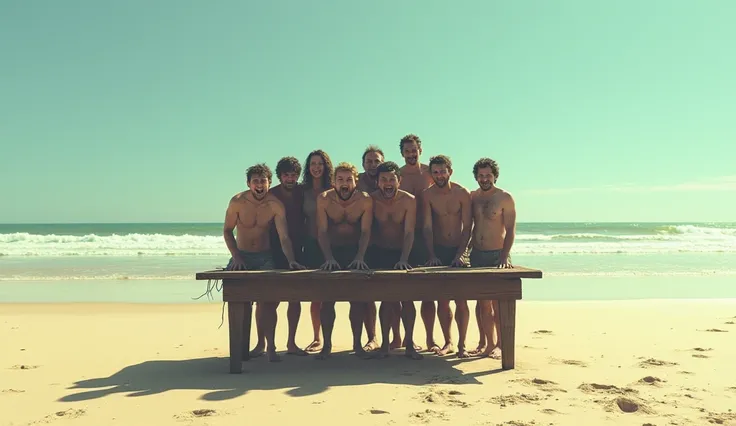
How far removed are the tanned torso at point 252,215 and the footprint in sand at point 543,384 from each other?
8.53ft

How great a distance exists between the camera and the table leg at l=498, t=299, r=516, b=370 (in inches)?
190

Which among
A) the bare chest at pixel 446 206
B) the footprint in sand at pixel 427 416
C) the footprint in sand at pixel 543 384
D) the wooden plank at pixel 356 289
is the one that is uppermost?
the bare chest at pixel 446 206

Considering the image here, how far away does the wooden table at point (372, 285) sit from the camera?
4656 mm

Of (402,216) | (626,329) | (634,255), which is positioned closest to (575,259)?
(634,255)

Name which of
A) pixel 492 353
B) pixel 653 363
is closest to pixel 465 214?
pixel 492 353

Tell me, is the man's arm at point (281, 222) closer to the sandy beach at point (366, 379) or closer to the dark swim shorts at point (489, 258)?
the sandy beach at point (366, 379)

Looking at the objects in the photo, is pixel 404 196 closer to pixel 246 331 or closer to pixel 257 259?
pixel 257 259

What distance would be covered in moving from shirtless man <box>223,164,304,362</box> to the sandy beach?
97 cm

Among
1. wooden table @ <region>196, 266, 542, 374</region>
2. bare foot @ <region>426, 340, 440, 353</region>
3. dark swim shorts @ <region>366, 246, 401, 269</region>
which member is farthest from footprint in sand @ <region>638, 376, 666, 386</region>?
dark swim shorts @ <region>366, 246, 401, 269</region>

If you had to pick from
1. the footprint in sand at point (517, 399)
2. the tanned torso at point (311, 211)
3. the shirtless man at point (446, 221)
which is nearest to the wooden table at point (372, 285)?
the shirtless man at point (446, 221)

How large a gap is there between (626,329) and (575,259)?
1130cm

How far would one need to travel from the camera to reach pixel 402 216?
5242mm

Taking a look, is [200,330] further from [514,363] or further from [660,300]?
[660,300]

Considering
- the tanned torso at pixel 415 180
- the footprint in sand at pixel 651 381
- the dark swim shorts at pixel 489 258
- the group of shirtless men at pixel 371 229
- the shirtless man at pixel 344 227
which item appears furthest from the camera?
the tanned torso at pixel 415 180
